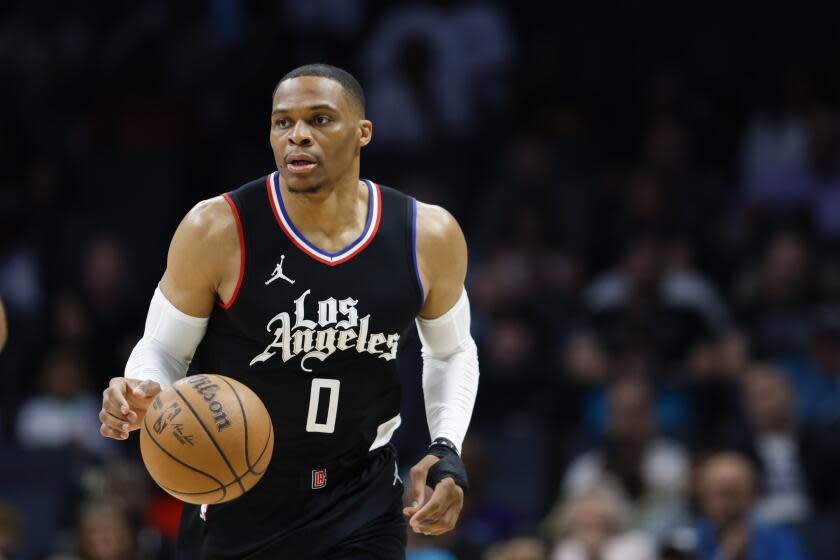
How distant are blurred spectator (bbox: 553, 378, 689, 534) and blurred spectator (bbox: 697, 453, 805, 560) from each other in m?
0.48

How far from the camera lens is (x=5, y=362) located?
10.6 meters

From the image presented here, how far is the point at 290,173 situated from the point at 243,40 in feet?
23.6

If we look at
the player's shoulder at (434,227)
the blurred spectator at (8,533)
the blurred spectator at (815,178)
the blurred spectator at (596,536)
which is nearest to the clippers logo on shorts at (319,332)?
the player's shoulder at (434,227)

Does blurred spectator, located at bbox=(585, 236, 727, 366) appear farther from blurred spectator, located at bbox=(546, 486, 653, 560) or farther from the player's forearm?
the player's forearm

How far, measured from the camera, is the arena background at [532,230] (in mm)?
8641

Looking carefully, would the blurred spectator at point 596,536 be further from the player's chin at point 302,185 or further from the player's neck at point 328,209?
the player's chin at point 302,185

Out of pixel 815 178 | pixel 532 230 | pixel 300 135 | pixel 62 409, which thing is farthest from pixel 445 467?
pixel 815 178

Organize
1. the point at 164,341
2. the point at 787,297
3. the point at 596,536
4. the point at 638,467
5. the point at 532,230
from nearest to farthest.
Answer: the point at 164,341
the point at 596,536
the point at 638,467
the point at 787,297
the point at 532,230

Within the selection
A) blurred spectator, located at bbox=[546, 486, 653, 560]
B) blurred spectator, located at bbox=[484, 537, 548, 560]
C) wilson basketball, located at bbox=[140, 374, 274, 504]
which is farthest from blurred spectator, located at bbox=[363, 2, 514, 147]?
wilson basketball, located at bbox=[140, 374, 274, 504]

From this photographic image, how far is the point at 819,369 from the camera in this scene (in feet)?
30.8

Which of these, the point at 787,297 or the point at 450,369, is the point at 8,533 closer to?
the point at 450,369

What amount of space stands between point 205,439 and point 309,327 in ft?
1.82

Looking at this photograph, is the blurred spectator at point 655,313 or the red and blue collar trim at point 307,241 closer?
the red and blue collar trim at point 307,241

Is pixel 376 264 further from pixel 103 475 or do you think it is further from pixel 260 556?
pixel 103 475
